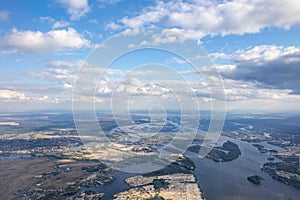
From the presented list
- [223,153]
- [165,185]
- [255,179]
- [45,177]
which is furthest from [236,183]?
[45,177]

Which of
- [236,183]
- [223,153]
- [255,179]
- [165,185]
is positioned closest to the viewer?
[165,185]

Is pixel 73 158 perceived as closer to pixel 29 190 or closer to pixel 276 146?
pixel 29 190

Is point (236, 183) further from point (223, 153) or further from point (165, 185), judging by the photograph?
point (223, 153)

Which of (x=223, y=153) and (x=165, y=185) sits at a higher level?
(x=223, y=153)

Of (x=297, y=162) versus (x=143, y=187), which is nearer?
(x=143, y=187)

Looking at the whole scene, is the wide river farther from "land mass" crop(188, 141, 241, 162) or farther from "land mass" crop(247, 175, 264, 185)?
"land mass" crop(188, 141, 241, 162)

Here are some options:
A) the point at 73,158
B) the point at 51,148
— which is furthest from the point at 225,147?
the point at 51,148

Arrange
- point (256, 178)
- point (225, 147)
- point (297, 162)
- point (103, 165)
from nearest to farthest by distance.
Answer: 1. point (256, 178)
2. point (103, 165)
3. point (297, 162)
4. point (225, 147)

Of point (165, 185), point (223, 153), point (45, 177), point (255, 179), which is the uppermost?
point (223, 153)

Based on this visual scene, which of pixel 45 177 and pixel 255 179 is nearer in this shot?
pixel 255 179

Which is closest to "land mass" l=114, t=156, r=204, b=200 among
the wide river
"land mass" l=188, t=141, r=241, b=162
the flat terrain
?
the wide river

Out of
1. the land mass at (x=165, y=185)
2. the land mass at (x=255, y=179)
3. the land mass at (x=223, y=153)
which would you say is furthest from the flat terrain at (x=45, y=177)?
the land mass at (x=223, y=153)
